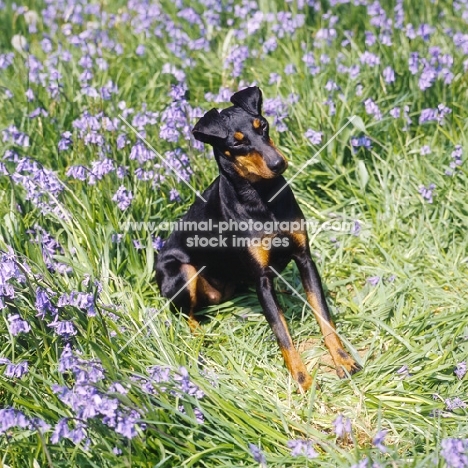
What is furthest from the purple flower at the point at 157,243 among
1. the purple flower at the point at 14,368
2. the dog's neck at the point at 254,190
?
the purple flower at the point at 14,368

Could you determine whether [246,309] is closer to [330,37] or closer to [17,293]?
[17,293]

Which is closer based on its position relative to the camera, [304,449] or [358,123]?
[304,449]

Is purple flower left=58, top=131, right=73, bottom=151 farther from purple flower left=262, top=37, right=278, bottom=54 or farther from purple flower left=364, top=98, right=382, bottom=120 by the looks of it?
purple flower left=364, top=98, right=382, bottom=120

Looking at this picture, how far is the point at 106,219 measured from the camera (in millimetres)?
4781

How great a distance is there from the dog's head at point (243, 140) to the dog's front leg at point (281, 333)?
0.60 metres

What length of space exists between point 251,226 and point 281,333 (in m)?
0.60

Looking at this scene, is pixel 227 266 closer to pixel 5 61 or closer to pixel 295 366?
pixel 295 366

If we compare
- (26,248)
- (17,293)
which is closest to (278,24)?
(26,248)

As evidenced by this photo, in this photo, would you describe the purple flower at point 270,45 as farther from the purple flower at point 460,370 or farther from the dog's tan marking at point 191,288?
the purple flower at point 460,370

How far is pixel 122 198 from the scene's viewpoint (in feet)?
15.2

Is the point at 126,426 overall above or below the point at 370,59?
below

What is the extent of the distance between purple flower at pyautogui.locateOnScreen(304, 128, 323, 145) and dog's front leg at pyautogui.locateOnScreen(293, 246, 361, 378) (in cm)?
115

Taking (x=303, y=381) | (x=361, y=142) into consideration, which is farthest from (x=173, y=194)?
(x=303, y=381)

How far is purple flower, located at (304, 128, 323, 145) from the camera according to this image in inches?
200
